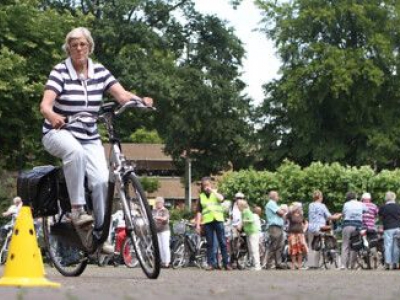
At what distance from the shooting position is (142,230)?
31.5ft

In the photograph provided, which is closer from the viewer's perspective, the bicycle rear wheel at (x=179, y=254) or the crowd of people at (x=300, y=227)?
the crowd of people at (x=300, y=227)

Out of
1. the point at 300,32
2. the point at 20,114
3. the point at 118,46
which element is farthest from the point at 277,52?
the point at 20,114

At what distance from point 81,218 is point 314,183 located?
3483cm

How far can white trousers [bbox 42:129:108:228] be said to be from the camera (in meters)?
10.1

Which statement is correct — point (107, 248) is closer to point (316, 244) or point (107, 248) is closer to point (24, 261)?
point (24, 261)

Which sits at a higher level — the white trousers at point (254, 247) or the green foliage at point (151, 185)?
the green foliage at point (151, 185)

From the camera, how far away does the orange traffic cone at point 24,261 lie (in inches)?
327

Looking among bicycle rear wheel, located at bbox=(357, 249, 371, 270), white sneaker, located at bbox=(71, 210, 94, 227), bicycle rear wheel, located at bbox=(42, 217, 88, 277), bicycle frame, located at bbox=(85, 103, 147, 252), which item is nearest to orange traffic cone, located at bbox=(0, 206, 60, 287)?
bicycle frame, located at bbox=(85, 103, 147, 252)

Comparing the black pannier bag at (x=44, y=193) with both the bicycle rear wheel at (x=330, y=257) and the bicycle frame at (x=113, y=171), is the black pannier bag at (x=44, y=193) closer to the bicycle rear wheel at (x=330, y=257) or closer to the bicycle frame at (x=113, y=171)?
the bicycle frame at (x=113, y=171)

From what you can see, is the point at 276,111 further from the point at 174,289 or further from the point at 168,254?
the point at 174,289

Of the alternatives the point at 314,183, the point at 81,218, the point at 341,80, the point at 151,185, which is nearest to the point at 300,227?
the point at 81,218

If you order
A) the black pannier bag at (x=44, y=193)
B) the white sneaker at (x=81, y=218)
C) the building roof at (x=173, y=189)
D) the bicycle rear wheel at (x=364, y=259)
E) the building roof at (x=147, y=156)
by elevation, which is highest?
the building roof at (x=147, y=156)

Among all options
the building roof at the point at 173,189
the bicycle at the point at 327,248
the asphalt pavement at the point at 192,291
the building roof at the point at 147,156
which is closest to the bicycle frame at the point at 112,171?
the asphalt pavement at the point at 192,291

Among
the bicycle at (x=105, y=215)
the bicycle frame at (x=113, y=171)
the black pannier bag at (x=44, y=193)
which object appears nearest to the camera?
the bicycle at (x=105, y=215)
